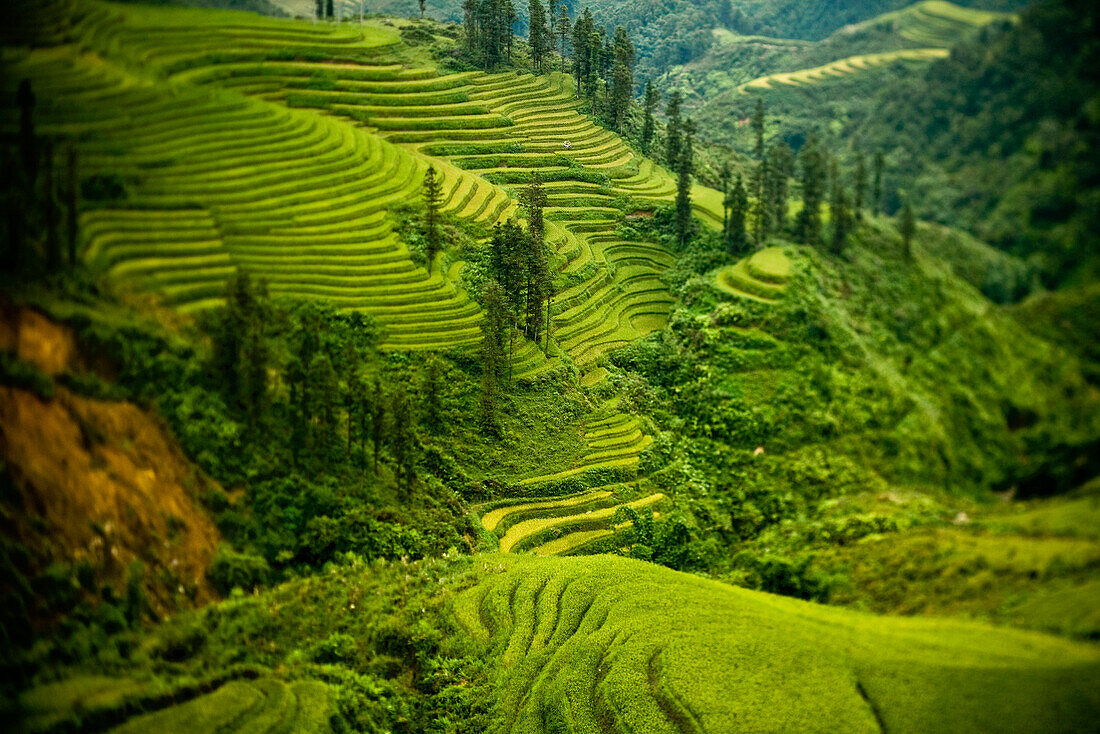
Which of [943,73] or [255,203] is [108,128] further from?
[943,73]

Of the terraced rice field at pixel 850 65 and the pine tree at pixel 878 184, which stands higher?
the terraced rice field at pixel 850 65

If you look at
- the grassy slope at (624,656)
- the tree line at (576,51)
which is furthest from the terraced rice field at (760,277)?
the tree line at (576,51)

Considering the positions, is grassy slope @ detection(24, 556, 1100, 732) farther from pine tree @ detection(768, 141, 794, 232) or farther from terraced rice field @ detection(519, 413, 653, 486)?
pine tree @ detection(768, 141, 794, 232)

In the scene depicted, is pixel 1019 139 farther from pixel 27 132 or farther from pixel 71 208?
pixel 27 132

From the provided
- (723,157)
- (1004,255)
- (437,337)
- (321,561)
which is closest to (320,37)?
(437,337)

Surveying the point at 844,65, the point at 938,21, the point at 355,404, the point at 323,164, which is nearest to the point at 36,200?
the point at 355,404

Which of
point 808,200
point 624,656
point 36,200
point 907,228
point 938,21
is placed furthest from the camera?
point 808,200

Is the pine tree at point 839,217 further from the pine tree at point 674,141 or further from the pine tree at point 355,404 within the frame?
the pine tree at point 674,141
